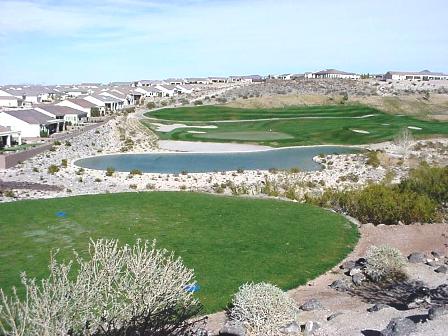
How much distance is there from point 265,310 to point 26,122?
4924 cm

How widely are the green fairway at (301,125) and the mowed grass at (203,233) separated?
112ft

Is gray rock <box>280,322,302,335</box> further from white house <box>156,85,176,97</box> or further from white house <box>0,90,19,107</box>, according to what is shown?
white house <box>156,85,176,97</box>

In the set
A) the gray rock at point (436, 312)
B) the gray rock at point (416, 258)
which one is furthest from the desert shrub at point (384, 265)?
the gray rock at point (436, 312)

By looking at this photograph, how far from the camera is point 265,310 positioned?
10.1 meters

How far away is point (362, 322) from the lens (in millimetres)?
10484

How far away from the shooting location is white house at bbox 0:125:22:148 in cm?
4766

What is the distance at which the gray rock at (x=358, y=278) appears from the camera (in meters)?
13.9

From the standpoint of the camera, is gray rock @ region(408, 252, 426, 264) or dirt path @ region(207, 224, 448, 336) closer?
dirt path @ region(207, 224, 448, 336)

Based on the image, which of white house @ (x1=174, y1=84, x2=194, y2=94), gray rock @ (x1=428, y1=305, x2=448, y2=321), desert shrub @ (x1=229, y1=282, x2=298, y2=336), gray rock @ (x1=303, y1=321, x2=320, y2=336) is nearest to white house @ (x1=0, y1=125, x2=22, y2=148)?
desert shrub @ (x1=229, y1=282, x2=298, y2=336)

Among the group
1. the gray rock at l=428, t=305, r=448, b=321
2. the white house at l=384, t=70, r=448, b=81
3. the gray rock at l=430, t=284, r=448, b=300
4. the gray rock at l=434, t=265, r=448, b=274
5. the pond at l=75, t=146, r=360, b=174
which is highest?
the white house at l=384, t=70, r=448, b=81

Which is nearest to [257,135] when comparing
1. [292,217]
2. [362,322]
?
[292,217]

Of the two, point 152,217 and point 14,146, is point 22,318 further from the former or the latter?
point 14,146

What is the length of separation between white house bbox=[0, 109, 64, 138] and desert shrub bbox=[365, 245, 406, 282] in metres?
44.7

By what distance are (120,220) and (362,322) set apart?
11.4m
